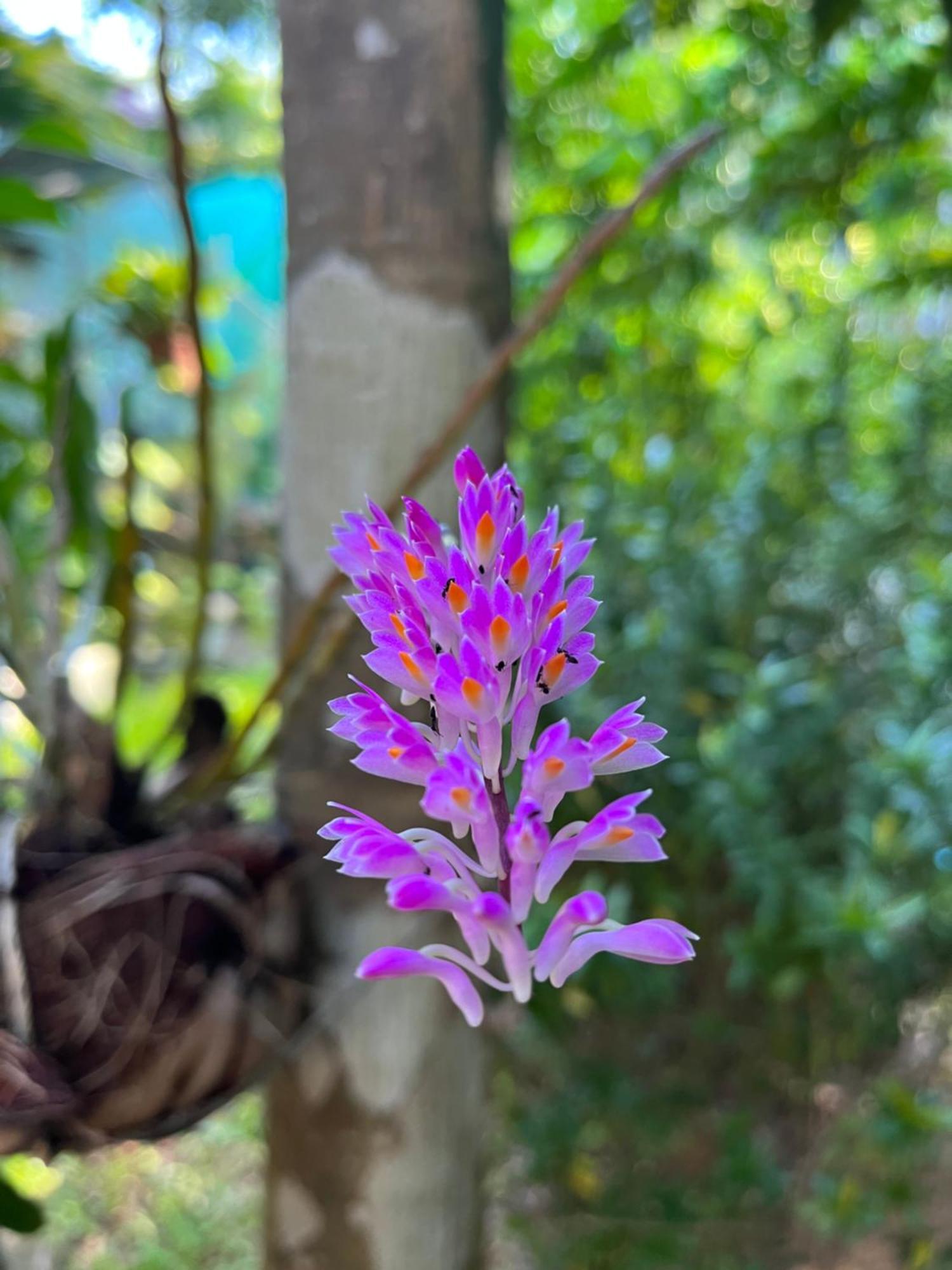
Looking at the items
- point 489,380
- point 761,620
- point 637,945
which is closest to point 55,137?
point 489,380

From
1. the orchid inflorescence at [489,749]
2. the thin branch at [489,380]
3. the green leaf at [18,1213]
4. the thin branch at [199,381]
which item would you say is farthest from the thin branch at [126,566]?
the orchid inflorescence at [489,749]

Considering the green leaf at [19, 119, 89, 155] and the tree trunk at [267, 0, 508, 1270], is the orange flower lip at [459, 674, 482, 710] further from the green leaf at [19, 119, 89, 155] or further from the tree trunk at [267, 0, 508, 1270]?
the green leaf at [19, 119, 89, 155]

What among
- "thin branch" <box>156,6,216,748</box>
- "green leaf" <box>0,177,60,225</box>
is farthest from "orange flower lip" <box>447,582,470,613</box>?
"green leaf" <box>0,177,60,225</box>

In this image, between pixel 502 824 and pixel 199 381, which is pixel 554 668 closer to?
pixel 502 824

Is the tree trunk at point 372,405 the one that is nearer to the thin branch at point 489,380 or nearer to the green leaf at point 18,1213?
the thin branch at point 489,380

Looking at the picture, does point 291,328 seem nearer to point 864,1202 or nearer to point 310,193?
point 310,193

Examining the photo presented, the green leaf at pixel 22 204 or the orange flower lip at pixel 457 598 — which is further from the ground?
the green leaf at pixel 22 204

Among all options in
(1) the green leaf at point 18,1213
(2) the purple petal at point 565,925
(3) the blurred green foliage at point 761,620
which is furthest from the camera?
(3) the blurred green foliage at point 761,620

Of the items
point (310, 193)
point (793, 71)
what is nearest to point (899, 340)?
point (793, 71)
